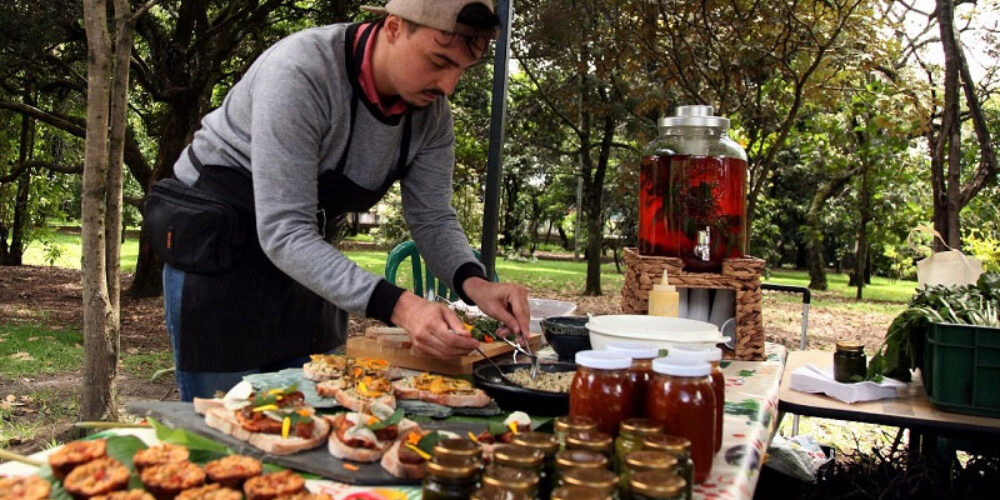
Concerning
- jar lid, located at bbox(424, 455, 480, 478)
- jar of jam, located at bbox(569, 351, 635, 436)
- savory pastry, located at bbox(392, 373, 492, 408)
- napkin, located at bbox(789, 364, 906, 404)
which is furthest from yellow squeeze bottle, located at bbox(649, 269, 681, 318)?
jar lid, located at bbox(424, 455, 480, 478)

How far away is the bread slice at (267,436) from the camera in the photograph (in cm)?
136

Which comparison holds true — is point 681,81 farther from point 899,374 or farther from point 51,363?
point 51,363

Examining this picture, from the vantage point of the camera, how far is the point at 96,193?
3.70 metres

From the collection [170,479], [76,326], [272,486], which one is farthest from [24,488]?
[76,326]

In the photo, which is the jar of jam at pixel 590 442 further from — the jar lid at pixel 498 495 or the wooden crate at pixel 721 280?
the wooden crate at pixel 721 280

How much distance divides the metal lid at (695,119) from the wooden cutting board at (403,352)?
Answer: 3.13ft

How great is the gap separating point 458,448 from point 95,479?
20.5 inches

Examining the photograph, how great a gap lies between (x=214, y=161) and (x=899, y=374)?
236cm

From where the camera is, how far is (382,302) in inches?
71.9

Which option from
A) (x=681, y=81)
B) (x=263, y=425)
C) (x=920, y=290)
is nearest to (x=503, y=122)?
(x=920, y=290)

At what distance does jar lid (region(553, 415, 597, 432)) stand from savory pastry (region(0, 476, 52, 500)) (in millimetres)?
724

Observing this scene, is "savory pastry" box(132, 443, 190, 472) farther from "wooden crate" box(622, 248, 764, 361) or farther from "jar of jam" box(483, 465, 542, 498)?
"wooden crate" box(622, 248, 764, 361)

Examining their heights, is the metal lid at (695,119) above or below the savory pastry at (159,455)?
above

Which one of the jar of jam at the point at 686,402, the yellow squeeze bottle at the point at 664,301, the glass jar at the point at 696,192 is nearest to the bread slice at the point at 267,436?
the jar of jam at the point at 686,402
